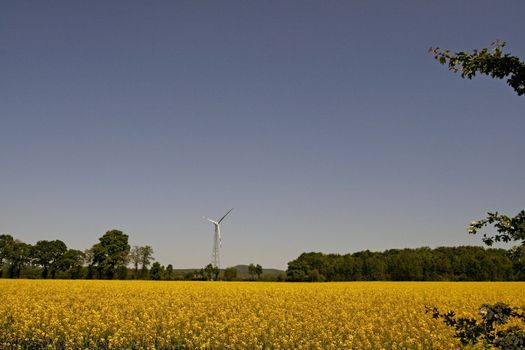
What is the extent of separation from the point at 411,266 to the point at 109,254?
6791 centimetres

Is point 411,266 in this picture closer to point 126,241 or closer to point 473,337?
point 126,241

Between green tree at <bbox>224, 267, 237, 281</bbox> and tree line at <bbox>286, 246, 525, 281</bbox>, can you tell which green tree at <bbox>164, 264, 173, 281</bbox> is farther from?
tree line at <bbox>286, 246, 525, 281</bbox>

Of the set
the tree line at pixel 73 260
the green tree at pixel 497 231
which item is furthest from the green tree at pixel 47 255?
the green tree at pixel 497 231

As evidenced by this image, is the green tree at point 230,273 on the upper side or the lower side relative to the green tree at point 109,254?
lower

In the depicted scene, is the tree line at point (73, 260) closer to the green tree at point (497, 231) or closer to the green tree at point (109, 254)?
the green tree at point (109, 254)

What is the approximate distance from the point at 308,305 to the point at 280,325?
769 cm

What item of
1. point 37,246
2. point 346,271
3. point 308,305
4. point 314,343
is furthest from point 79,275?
point 314,343

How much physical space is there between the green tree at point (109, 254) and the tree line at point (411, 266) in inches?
1395

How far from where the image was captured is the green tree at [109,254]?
86.4 meters

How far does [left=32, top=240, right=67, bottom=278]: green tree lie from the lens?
313 feet

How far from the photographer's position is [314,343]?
1391 cm

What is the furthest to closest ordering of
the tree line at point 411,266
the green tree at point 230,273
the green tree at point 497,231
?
the tree line at point 411,266 → the green tree at point 230,273 → the green tree at point 497,231

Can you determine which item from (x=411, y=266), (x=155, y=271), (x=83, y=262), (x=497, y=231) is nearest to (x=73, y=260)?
(x=83, y=262)

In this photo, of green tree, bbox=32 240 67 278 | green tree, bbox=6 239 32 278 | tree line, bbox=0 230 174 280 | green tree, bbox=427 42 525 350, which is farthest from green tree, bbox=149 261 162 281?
green tree, bbox=427 42 525 350
